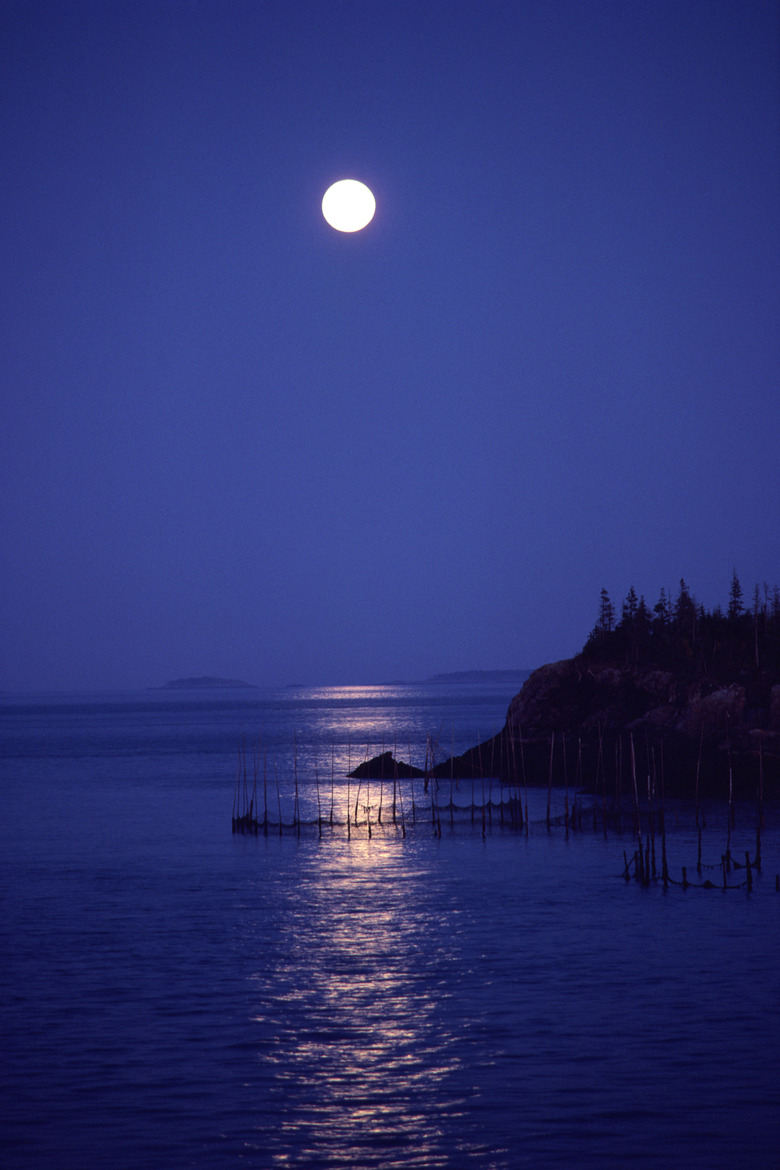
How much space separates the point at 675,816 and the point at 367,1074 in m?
32.6

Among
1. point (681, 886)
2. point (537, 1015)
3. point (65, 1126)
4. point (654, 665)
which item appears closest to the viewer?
point (65, 1126)

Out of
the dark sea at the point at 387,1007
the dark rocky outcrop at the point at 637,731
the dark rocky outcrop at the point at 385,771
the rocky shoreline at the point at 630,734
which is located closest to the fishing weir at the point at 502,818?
the dark rocky outcrop at the point at 385,771

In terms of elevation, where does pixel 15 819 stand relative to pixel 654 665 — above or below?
A: below

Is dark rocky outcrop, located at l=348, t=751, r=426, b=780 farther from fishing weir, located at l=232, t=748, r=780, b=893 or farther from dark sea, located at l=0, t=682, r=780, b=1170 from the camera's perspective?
dark sea, located at l=0, t=682, r=780, b=1170

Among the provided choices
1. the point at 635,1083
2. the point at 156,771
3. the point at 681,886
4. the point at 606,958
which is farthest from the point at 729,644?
the point at 635,1083

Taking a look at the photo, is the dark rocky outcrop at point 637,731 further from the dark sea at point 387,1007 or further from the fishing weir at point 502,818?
the dark sea at point 387,1007

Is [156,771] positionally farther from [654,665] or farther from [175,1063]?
[175,1063]

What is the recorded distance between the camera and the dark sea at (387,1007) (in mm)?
13609

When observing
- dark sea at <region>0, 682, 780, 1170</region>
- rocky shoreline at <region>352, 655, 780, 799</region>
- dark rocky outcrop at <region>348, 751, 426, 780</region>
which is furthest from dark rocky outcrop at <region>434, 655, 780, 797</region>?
dark sea at <region>0, 682, 780, 1170</region>

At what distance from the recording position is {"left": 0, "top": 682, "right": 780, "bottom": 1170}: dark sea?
13609mm

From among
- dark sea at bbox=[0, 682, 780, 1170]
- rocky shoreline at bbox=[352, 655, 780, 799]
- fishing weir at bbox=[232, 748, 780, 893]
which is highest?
rocky shoreline at bbox=[352, 655, 780, 799]

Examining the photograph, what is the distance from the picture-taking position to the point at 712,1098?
1468cm

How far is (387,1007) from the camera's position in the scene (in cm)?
1930

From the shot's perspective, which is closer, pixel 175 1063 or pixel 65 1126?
pixel 65 1126
